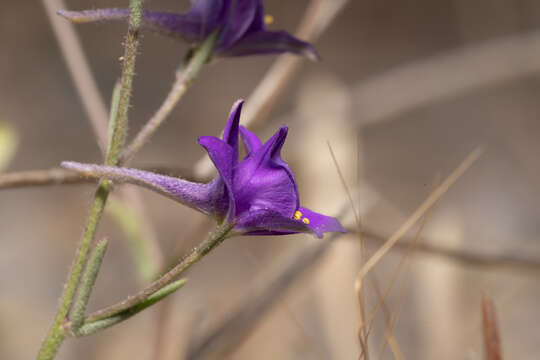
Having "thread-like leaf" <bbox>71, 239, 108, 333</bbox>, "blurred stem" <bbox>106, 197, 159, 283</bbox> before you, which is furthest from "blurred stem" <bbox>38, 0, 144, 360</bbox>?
"blurred stem" <bbox>106, 197, 159, 283</bbox>

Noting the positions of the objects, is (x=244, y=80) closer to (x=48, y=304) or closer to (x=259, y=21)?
(x=48, y=304)

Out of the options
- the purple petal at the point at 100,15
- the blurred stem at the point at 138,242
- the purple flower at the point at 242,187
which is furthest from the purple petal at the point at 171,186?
the blurred stem at the point at 138,242

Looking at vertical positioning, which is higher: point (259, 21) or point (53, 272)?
point (259, 21)

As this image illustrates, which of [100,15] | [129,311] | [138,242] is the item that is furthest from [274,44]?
[138,242]

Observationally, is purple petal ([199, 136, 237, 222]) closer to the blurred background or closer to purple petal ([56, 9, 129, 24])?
purple petal ([56, 9, 129, 24])

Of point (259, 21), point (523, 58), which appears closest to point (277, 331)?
point (259, 21)

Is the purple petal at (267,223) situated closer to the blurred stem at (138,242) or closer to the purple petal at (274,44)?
the purple petal at (274,44)

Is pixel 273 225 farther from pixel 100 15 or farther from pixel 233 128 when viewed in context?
pixel 100 15
